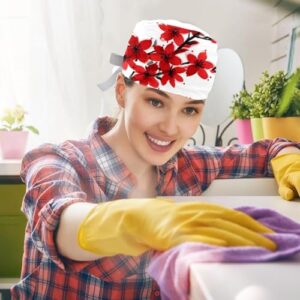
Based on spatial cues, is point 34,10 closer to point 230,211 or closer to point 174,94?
point 174,94

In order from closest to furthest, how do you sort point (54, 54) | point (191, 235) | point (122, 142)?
1. point (191, 235)
2. point (122, 142)
3. point (54, 54)

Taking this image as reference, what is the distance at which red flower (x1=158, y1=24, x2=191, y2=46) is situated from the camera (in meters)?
0.88

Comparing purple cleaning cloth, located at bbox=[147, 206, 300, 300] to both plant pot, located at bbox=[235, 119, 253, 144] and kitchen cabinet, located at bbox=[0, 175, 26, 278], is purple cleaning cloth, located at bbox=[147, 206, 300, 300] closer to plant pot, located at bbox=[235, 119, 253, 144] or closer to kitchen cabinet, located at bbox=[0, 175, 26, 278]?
plant pot, located at bbox=[235, 119, 253, 144]

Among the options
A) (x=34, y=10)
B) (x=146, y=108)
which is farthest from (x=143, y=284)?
(x=34, y=10)

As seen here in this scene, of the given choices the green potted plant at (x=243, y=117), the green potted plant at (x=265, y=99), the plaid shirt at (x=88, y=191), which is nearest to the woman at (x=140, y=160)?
the plaid shirt at (x=88, y=191)

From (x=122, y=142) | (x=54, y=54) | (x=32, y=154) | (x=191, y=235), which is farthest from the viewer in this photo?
(x=54, y=54)

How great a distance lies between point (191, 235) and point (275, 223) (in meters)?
0.10

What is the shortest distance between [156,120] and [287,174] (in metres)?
0.24

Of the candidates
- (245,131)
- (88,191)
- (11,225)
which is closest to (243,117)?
(245,131)

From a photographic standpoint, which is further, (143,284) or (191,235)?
(143,284)

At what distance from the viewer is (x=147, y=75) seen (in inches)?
34.7

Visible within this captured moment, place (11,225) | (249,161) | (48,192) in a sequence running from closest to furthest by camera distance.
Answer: (48,192) < (249,161) < (11,225)

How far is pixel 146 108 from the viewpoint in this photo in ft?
2.89

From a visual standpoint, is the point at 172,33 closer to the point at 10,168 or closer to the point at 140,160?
the point at 140,160
